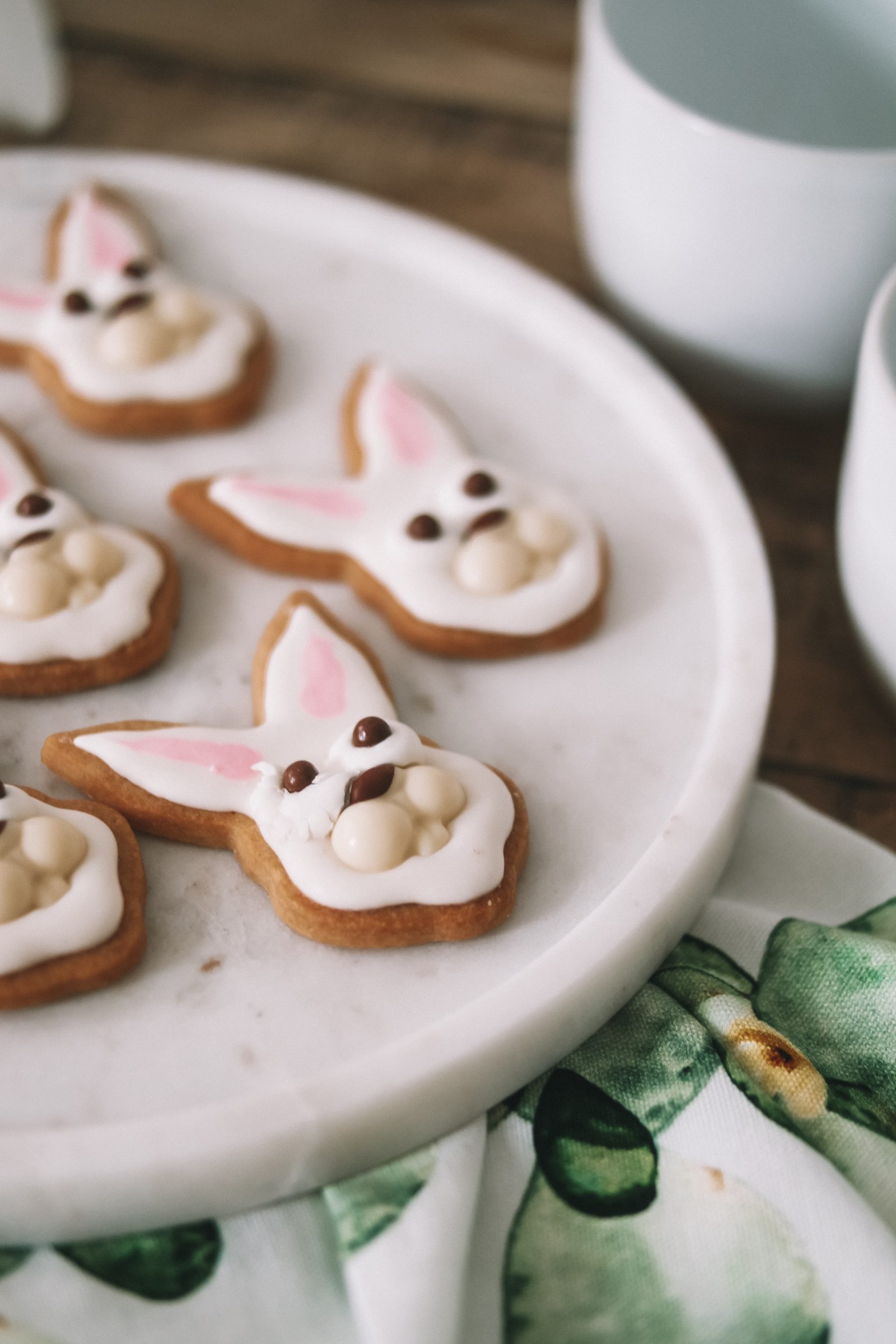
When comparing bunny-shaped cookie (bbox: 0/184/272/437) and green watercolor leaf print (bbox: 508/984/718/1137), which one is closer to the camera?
green watercolor leaf print (bbox: 508/984/718/1137)

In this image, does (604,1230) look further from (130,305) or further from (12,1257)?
(130,305)

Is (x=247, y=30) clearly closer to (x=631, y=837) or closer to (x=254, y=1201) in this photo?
(x=631, y=837)

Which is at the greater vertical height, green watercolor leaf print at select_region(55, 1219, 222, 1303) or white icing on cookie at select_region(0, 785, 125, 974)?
white icing on cookie at select_region(0, 785, 125, 974)

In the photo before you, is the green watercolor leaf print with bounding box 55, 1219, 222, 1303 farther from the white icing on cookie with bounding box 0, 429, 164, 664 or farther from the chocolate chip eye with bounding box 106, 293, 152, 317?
the chocolate chip eye with bounding box 106, 293, 152, 317

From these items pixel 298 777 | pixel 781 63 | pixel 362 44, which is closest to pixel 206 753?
pixel 298 777

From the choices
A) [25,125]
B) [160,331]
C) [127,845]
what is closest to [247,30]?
[25,125]

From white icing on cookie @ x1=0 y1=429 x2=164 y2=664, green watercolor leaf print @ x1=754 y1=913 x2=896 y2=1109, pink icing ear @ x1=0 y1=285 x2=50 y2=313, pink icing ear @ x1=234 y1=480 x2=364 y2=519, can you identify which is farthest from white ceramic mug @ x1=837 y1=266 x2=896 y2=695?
pink icing ear @ x1=0 y1=285 x2=50 y2=313

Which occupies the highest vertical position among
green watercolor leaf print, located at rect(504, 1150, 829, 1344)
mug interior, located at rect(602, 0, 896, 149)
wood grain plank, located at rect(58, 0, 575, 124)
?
mug interior, located at rect(602, 0, 896, 149)

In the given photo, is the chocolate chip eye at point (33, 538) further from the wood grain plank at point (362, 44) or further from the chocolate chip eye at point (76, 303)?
the wood grain plank at point (362, 44)
